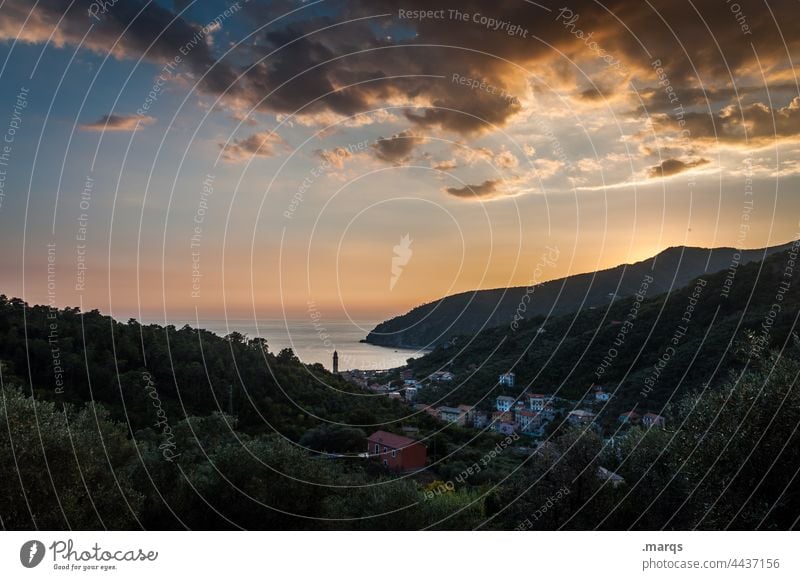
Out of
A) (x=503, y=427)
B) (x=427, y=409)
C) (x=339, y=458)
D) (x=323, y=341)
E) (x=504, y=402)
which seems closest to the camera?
(x=339, y=458)

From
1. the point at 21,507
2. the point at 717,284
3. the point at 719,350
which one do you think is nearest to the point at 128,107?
the point at 21,507

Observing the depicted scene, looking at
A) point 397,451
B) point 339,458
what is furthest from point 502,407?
point 339,458

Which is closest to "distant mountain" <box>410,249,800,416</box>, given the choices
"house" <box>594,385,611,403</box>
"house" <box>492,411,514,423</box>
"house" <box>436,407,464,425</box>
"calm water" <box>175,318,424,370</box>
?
"house" <box>594,385,611,403</box>

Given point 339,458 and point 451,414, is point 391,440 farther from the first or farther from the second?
point 451,414

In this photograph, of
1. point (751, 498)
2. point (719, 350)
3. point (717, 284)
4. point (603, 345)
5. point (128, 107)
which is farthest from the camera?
point (717, 284)

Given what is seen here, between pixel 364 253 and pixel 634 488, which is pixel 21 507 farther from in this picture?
pixel 634 488

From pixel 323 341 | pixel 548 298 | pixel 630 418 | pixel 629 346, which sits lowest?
pixel 630 418
